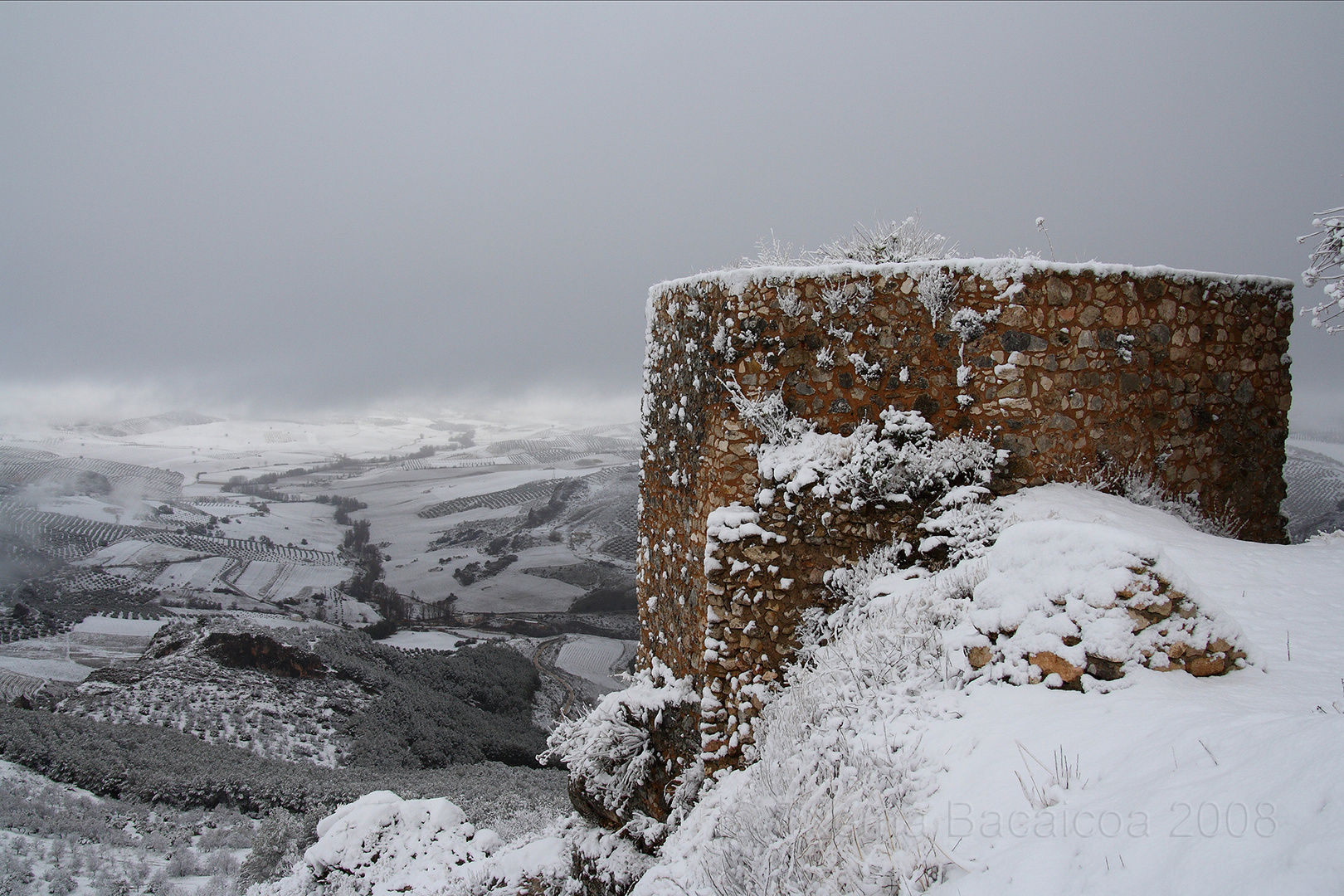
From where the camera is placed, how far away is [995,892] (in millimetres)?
1805

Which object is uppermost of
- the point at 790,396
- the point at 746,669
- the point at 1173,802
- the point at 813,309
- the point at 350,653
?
the point at 813,309

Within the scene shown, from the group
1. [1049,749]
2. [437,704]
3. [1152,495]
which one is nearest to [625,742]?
[1049,749]

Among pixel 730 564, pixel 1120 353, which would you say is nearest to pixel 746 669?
pixel 730 564

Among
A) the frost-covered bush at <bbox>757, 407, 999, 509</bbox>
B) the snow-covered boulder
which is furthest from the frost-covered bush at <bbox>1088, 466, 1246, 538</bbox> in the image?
the snow-covered boulder

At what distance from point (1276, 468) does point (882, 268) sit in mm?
4833

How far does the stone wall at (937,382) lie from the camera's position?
5004 millimetres

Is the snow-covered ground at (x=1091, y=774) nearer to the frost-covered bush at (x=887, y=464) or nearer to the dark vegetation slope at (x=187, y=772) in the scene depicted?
the frost-covered bush at (x=887, y=464)

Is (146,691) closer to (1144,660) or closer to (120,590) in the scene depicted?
(120,590)

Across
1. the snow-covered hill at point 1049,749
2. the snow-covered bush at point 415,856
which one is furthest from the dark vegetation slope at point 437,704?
the snow-covered hill at point 1049,749

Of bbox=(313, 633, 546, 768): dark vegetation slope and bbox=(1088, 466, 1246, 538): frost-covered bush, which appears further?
bbox=(313, 633, 546, 768): dark vegetation slope

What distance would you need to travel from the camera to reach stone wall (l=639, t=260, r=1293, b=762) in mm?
5004

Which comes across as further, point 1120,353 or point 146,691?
point 146,691

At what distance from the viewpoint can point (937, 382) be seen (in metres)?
5.09

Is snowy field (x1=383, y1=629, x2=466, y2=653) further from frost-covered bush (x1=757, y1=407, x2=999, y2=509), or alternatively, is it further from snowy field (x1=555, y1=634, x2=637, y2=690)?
frost-covered bush (x1=757, y1=407, x2=999, y2=509)
